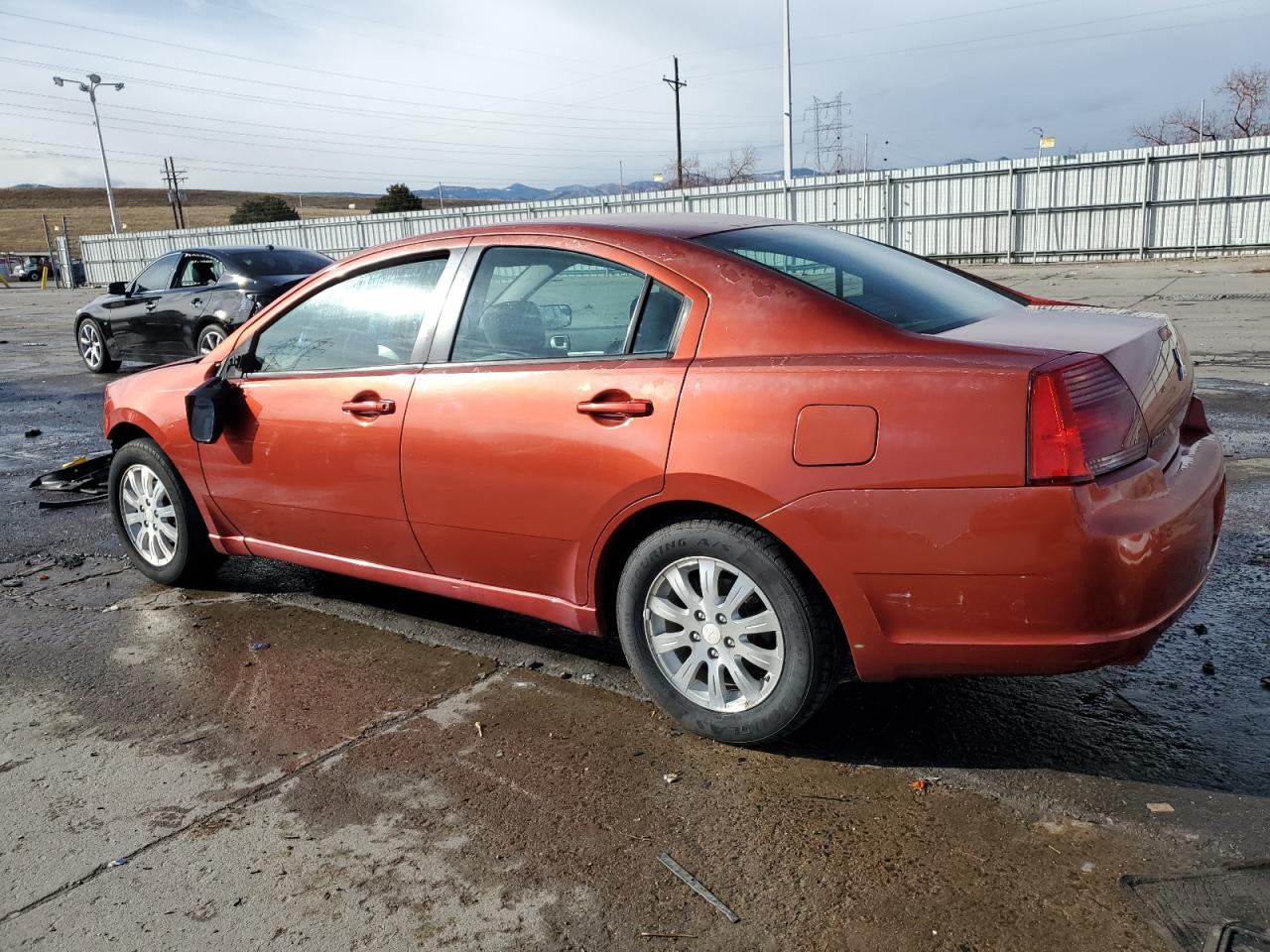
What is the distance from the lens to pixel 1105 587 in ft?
8.50

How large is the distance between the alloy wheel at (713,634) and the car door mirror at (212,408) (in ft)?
7.17

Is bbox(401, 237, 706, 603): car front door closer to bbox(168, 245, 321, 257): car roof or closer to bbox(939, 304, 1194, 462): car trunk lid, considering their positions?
bbox(939, 304, 1194, 462): car trunk lid

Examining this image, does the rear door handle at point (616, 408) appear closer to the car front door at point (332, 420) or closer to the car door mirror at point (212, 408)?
the car front door at point (332, 420)

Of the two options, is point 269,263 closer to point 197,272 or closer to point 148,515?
point 197,272

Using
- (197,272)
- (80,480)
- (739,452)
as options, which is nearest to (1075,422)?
(739,452)

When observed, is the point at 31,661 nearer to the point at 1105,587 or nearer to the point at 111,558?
the point at 111,558

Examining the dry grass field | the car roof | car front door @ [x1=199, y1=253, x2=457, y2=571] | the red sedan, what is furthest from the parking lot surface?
the dry grass field

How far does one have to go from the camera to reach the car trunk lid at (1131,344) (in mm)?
2818

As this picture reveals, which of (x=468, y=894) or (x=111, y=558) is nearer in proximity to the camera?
(x=468, y=894)

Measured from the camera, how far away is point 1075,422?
8.47 feet

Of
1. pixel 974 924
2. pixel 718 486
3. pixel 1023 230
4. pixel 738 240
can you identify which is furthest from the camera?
pixel 1023 230

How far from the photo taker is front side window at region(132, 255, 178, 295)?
1280cm

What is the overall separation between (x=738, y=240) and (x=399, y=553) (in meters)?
1.71

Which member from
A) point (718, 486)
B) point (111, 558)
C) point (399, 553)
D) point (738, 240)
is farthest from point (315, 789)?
point (111, 558)
